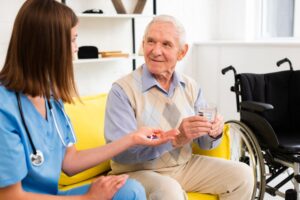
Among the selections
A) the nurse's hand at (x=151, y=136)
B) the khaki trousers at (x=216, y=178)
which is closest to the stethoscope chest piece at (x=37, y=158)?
the nurse's hand at (x=151, y=136)

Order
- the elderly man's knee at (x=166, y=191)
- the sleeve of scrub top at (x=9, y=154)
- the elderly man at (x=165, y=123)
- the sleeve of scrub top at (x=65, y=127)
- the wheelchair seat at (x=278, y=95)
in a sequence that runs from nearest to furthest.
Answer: the sleeve of scrub top at (x=9, y=154) → the sleeve of scrub top at (x=65, y=127) → the elderly man's knee at (x=166, y=191) → the elderly man at (x=165, y=123) → the wheelchair seat at (x=278, y=95)

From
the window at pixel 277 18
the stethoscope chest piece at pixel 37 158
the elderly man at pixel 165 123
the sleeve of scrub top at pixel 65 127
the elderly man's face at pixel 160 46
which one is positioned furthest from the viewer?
the window at pixel 277 18

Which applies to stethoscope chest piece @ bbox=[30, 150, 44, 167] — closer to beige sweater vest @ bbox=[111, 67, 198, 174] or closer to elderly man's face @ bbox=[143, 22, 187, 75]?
beige sweater vest @ bbox=[111, 67, 198, 174]

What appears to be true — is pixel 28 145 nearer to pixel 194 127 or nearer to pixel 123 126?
pixel 123 126

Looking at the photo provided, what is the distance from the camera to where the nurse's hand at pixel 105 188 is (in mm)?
1151

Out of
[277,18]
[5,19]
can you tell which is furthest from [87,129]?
[277,18]

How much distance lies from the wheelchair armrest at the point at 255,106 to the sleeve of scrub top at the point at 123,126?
704 mm

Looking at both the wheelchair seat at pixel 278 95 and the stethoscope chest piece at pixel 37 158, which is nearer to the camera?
the stethoscope chest piece at pixel 37 158

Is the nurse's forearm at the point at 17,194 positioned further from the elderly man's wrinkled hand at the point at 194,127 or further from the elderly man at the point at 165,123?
the elderly man's wrinkled hand at the point at 194,127

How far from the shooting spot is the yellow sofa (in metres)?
1.73

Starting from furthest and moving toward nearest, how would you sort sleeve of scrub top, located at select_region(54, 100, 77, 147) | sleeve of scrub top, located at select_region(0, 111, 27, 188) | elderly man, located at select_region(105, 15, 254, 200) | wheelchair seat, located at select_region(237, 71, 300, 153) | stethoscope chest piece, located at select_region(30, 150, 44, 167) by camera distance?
wheelchair seat, located at select_region(237, 71, 300, 153)
elderly man, located at select_region(105, 15, 254, 200)
sleeve of scrub top, located at select_region(54, 100, 77, 147)
stethoscope chest piece, located at select_region(30, 150, 44, 167)
sleeve of scrub top, located at select_region(0, 111, 27, 188)

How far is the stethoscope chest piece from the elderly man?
1.47 feet

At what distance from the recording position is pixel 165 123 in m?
1.67

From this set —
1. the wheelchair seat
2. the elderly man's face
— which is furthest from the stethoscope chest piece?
the wheelchair seat
